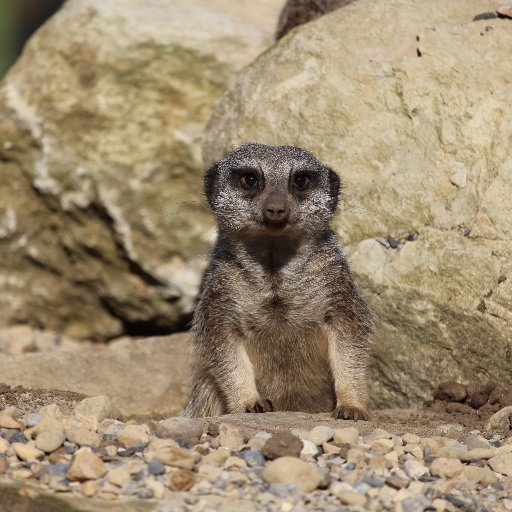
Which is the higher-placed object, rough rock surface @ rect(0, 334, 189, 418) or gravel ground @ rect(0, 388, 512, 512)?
gravel ground @ rect(0, 388, 512, 512)

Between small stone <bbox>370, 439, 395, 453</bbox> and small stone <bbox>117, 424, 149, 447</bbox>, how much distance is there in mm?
928

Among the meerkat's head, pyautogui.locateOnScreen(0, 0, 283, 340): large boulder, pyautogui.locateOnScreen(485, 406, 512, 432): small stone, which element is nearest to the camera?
pyautogui.locateOnScreen(485, 406, 512, 432): small stone

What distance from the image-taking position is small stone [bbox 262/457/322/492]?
363 centimetres

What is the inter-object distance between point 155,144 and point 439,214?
3317 millimetres

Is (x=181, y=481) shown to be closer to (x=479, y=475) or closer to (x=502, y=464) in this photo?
(x=479, y=475)

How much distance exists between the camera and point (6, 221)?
8.54 meters

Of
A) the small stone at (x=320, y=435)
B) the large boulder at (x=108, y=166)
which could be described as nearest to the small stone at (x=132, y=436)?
the small stone at (x=320, y=435)

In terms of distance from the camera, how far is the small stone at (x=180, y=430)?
13.2ft

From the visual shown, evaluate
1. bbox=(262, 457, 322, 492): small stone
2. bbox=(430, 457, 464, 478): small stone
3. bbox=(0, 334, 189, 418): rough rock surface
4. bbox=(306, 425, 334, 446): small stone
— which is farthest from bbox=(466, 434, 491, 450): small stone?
bbox=(0, 334, 189, 418): rough rock surface

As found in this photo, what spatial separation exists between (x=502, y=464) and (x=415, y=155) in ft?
7.82

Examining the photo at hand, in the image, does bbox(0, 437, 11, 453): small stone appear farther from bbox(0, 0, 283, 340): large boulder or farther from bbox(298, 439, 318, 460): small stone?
bbox(0, 0, 283, 340): large boulder

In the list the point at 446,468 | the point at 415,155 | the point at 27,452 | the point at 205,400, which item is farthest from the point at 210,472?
the point at 415,155

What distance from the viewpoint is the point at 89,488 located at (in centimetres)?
355

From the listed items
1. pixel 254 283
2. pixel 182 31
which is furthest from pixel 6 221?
pixel 254 283
